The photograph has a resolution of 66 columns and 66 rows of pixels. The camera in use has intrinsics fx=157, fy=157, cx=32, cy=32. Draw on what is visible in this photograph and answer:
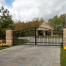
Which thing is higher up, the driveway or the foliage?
the foliage

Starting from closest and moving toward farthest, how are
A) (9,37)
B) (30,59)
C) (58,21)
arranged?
(30,59) → (9,37) → (58,21)

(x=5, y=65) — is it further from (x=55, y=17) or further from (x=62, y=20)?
(x=55, y=17)

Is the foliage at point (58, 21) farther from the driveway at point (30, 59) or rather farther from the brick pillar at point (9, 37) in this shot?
the driveway at point (30, 59)

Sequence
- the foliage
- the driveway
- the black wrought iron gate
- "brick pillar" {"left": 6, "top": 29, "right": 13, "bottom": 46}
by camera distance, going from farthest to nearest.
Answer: the foliage, the black wrought iron gate, "brick pillar" {"left": 6, "top": 29, "right": 13, "bottom": 46}, the driveway

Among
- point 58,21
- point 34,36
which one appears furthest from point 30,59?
point 58,21

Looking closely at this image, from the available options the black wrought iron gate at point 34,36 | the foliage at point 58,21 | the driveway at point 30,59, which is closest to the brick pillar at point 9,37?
the black wrought iron gate at point 34,36

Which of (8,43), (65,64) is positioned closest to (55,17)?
(8,43)

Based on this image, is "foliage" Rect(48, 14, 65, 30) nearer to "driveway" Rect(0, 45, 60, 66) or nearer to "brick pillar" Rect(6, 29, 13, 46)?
"brick pillar" Rect(6, 29, 13, 46)

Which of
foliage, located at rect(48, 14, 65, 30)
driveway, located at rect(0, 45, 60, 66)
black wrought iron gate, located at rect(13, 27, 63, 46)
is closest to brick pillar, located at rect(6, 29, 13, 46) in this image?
black wrought iron gate, located at rect(13, 27, 63, 46)

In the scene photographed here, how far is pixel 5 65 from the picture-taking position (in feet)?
20.3

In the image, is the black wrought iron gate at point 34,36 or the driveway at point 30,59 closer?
the driveway at point 30,59

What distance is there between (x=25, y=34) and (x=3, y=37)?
2467 millimetres

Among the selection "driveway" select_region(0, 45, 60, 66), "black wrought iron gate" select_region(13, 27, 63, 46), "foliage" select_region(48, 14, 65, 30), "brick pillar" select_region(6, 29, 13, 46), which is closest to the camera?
"driveway" select_region(0, 45, 60, 66)

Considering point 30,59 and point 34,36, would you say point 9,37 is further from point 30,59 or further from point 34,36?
point 30,59
